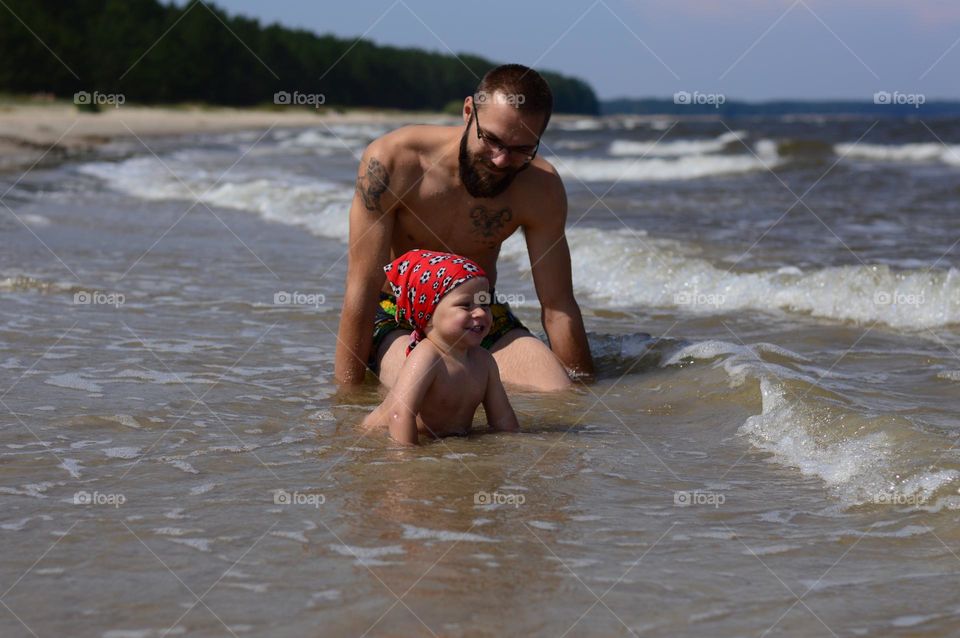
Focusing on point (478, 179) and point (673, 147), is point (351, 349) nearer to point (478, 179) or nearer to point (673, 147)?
point (478, 179)

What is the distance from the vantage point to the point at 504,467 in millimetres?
3801

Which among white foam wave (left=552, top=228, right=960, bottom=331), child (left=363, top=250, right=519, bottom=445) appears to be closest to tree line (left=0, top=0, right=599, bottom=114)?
white foam wave (left=552, top=228, right=960, bottom=331)

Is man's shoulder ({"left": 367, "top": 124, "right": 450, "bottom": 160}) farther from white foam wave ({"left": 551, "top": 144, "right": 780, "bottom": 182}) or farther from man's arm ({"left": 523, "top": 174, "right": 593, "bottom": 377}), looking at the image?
white foam wave ({"left": 551, "top": 144, "right": 780, "bottom": 182})

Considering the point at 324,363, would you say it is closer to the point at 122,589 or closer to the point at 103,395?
the point at 103,395

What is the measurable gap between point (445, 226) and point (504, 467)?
4.82ft

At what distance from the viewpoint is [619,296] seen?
794cm

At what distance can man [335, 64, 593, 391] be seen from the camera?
486cm

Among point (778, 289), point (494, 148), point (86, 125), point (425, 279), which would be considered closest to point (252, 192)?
point (778, 289)

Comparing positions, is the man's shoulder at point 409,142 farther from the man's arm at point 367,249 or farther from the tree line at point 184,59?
the tree line at point 184,59

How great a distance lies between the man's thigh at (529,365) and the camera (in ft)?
16.4

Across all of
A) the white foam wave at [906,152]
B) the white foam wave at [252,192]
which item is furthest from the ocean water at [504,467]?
the white foam wave at [906,152]

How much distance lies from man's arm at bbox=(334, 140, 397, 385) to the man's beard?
32 cm

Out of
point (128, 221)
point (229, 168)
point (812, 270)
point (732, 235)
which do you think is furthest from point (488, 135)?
point (229, 168)

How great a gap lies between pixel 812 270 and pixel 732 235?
9.12ft
